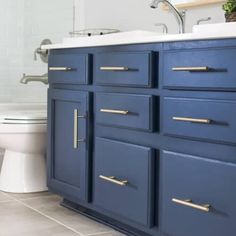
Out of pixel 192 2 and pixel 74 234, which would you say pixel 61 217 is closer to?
pixel 74 234

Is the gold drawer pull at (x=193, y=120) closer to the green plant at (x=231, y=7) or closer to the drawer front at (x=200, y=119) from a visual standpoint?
the drawer front at (x=200, y=119)

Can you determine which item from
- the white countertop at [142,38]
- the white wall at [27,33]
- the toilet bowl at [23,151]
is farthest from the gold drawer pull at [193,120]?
the white wall at [27,33]

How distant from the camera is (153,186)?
1857 millimetres

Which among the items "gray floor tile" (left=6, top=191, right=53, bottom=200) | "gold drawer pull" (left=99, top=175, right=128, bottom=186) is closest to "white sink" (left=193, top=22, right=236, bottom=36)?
"gold drawer pull" (left=99, top=175, right=128, bottom=186)

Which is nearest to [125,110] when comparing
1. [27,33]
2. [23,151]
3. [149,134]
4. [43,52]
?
[149,134]

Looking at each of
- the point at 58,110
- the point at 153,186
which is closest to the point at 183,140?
the point at 153,186

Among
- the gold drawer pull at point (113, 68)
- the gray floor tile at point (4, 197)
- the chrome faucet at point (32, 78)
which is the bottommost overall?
the gray floor tile at point (4, 197)

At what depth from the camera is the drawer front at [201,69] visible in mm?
1564

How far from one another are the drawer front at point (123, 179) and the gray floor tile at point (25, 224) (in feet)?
0.70

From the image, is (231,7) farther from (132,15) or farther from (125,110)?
(132,15)

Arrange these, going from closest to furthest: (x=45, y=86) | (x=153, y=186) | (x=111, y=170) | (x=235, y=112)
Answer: (x=235, y=112) → (x=153, y=186) → (x=111, y=170) → (x=45, y=86)

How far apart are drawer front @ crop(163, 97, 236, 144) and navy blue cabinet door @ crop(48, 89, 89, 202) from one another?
1.79 ft

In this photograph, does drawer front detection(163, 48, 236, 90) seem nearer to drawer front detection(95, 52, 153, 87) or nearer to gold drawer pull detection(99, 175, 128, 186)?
drawer front detection(95, 52, 153, 87)

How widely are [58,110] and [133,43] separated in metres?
0.65
